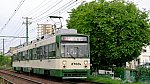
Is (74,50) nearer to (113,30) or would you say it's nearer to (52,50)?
(52,50)

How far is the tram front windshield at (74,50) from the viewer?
89.5 feet

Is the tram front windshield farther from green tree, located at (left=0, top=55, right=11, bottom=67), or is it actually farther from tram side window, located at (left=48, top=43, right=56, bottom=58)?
green tree, located at (left=0, top=55, right=11, bottom=67)

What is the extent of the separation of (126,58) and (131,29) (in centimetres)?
395

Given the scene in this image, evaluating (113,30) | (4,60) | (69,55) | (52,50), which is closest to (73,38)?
(69,55)

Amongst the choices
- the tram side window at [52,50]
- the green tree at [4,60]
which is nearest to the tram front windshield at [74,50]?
the tram side window at [52,50]

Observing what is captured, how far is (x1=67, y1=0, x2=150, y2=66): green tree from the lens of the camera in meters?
39.6

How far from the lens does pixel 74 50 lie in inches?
1083

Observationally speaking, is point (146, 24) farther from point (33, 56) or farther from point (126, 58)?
point (33, 56)

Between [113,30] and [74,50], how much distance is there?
13121 millimetres

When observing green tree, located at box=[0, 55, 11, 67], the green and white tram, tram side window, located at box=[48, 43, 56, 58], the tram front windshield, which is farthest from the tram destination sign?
green tree, located at box=[0, 55, 11, 67]

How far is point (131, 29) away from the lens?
40.4 meters

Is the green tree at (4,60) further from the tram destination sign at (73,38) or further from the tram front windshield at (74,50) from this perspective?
the tram front windshield at (74,50)

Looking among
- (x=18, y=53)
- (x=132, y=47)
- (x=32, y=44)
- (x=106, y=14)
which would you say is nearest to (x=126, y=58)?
(x=132, y=47)

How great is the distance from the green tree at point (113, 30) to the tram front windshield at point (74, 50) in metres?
11.7
